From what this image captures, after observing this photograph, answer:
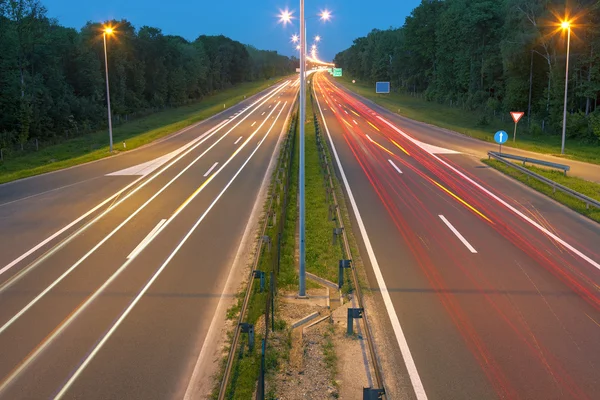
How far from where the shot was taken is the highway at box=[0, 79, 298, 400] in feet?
27.5

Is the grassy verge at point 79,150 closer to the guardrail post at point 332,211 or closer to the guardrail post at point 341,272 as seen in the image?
the guardrail post at point 332,211

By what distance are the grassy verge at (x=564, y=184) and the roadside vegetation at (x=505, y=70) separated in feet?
25.8

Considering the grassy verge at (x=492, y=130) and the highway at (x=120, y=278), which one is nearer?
the highway at (x=120, y=278)

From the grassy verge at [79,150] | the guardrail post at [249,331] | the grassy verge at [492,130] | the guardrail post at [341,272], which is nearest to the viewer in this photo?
the guardrail post at [249,331]

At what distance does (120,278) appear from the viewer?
12.6m

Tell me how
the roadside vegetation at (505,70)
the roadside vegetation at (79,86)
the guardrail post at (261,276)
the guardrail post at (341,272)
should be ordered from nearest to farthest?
the guardrail post at (261,276) < the guardrail post at (341,272) < the roadside vegetation at (505,70) < the roadside vegetation at (79,86)

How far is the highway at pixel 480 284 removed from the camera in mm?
8023

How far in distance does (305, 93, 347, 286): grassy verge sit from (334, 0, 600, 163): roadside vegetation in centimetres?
A: 1802

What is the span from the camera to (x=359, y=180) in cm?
2420

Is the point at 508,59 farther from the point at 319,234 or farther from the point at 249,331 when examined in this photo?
the point at 249,331

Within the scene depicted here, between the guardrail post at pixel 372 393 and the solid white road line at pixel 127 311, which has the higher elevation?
the guardrail post at pixel 372 393

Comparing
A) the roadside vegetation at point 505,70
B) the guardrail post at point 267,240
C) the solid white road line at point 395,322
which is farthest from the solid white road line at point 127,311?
the roadside vegetation at point 505,70

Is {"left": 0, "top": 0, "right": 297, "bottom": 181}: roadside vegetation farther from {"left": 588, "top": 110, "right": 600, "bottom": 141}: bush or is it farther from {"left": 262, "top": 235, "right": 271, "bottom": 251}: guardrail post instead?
{"left": 588, "top": 110, "right": 600, "bottom": 141}: bush

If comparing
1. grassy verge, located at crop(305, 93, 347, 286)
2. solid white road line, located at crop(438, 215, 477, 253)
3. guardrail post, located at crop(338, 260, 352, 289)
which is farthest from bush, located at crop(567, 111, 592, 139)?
guardrail post, located at crop(338, 260, 352, 289)
